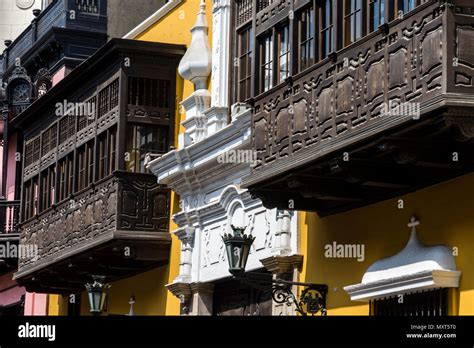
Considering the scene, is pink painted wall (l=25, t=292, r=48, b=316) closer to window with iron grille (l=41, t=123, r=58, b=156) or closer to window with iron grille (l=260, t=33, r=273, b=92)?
window with iron grille (l=41, t=123, r=58, b=156)

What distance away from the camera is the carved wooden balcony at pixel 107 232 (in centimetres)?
2491

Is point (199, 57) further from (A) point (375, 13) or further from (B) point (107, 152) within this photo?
(A) point (375, 13)

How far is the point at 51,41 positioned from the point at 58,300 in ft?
19.0

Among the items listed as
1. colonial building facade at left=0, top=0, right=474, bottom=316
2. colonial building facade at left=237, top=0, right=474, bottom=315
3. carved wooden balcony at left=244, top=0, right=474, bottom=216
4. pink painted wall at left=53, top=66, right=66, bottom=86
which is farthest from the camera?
pink painted wall at left=53, top=66, right=66, bottom=86

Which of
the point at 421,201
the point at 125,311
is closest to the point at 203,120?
the point at 125,311

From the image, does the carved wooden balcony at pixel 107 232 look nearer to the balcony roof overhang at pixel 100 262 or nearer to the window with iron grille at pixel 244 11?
the balcony roof overhang at pixel 100 262

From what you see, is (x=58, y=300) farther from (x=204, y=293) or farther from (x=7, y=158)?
(x=204, y=293)

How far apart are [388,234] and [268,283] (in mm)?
1684

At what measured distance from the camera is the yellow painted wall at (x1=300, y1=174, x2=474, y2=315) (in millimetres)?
16438

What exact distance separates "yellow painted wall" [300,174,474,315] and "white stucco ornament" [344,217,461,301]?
0.11 m

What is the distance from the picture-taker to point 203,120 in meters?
23.8

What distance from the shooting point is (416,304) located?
17094 mm

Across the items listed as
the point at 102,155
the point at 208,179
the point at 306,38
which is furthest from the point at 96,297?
the point at 306,38

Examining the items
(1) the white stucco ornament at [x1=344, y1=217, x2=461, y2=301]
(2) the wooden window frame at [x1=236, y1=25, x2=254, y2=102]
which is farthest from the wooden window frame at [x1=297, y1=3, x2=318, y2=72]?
(2) the wooden window frame at [x1=236, y1=25, x2=254, y2=102]
